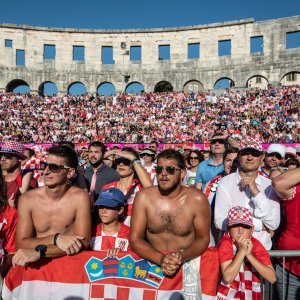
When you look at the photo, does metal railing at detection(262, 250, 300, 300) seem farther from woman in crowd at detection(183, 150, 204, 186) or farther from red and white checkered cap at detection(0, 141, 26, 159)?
woman in crowd at detection(183, 150, 204, 186)

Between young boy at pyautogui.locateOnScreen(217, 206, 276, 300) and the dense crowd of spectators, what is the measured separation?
18768 millimetres

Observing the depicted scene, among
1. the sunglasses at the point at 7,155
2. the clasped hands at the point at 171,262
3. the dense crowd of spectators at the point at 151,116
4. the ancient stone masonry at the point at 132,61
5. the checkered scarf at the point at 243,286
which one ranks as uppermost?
the ancient stone masonry at the point at 132,61

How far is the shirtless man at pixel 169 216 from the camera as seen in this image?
122 inches

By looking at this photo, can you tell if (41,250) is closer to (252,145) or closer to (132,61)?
(252,145)

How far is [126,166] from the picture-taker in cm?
464

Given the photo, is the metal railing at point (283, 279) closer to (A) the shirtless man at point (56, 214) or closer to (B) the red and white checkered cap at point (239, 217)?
(B) the red and white checkered cap at point (239, 217)

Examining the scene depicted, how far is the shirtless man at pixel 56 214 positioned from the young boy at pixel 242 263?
1.30m

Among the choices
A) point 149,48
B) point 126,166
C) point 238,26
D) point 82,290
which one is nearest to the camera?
point 82,290

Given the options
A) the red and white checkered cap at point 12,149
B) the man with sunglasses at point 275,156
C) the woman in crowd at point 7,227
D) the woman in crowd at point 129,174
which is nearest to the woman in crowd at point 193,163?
the man with sunglasses at point 275,156

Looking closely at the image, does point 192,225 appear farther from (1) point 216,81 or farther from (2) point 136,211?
(1) point 216,81

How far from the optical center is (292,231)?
3234 mm

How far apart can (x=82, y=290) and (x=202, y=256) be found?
3.68ft

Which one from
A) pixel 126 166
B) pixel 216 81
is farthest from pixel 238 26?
pixel 126 166

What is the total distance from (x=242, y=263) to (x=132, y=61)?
32621 millimetres
